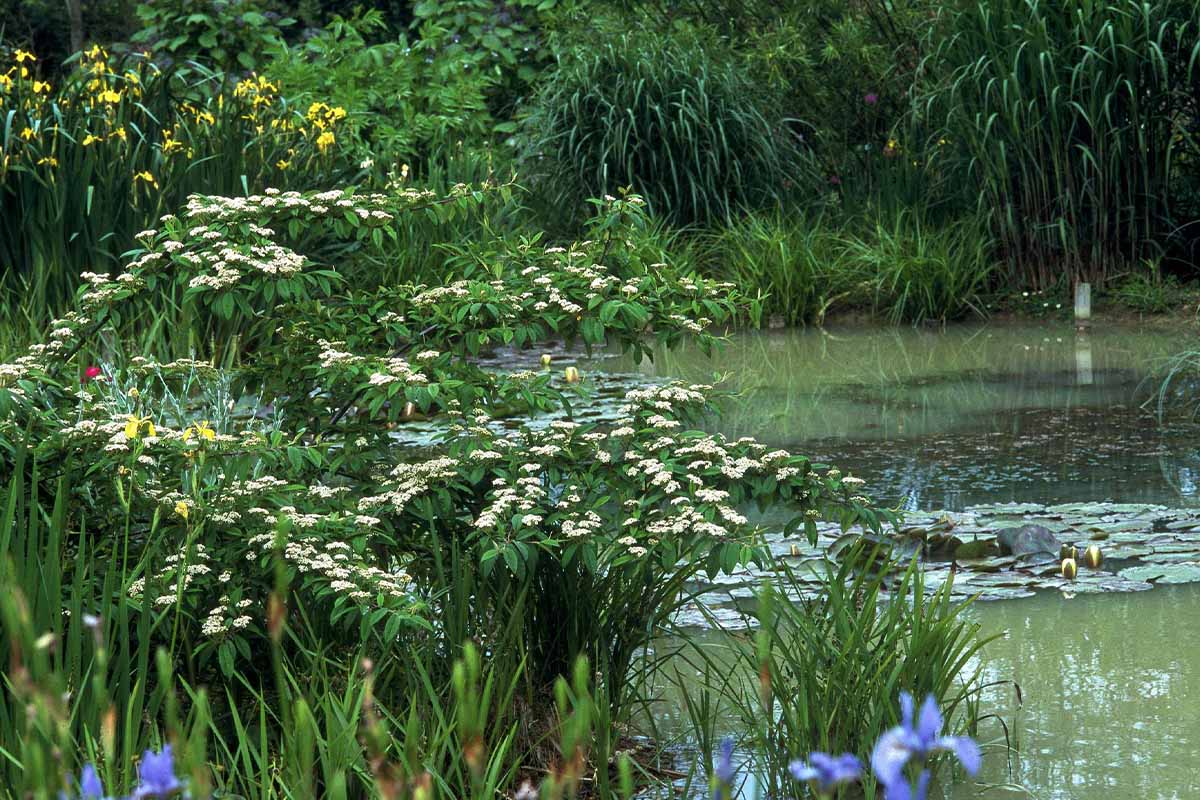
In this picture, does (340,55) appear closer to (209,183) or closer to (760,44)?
(760,44)

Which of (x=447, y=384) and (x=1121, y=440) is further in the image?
(x=1121, y=440)

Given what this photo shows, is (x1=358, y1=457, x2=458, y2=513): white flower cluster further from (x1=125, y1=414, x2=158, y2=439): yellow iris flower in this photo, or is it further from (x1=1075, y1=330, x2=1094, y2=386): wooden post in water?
(x1=1075, y1=330, x2=1094, y2=386): wooden post in water

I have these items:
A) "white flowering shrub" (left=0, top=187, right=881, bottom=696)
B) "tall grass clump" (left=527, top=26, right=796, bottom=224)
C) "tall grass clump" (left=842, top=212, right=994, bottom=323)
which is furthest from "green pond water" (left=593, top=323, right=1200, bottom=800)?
"tall grass clump" (left=527, top=26, right=796, bottom=224)

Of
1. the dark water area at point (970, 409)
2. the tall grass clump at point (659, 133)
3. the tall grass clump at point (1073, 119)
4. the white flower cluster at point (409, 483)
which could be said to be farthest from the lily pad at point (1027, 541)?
the tall grass clump at point (659, 133)

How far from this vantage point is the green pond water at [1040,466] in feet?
9.64

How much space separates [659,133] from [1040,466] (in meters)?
5.36

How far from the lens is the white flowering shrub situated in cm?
263

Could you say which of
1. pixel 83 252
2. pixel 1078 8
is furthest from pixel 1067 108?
pixel 83 252

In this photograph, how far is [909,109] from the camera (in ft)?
36.1

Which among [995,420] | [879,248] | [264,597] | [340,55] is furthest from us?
[340,55]

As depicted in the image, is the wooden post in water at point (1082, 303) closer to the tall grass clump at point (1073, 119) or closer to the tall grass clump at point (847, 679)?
the tall grass clump at point (1073, 119)

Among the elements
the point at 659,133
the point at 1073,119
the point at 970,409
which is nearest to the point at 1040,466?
the point at 970,409

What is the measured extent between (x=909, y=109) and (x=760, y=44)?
122 cm

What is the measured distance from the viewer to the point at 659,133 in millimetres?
10180
